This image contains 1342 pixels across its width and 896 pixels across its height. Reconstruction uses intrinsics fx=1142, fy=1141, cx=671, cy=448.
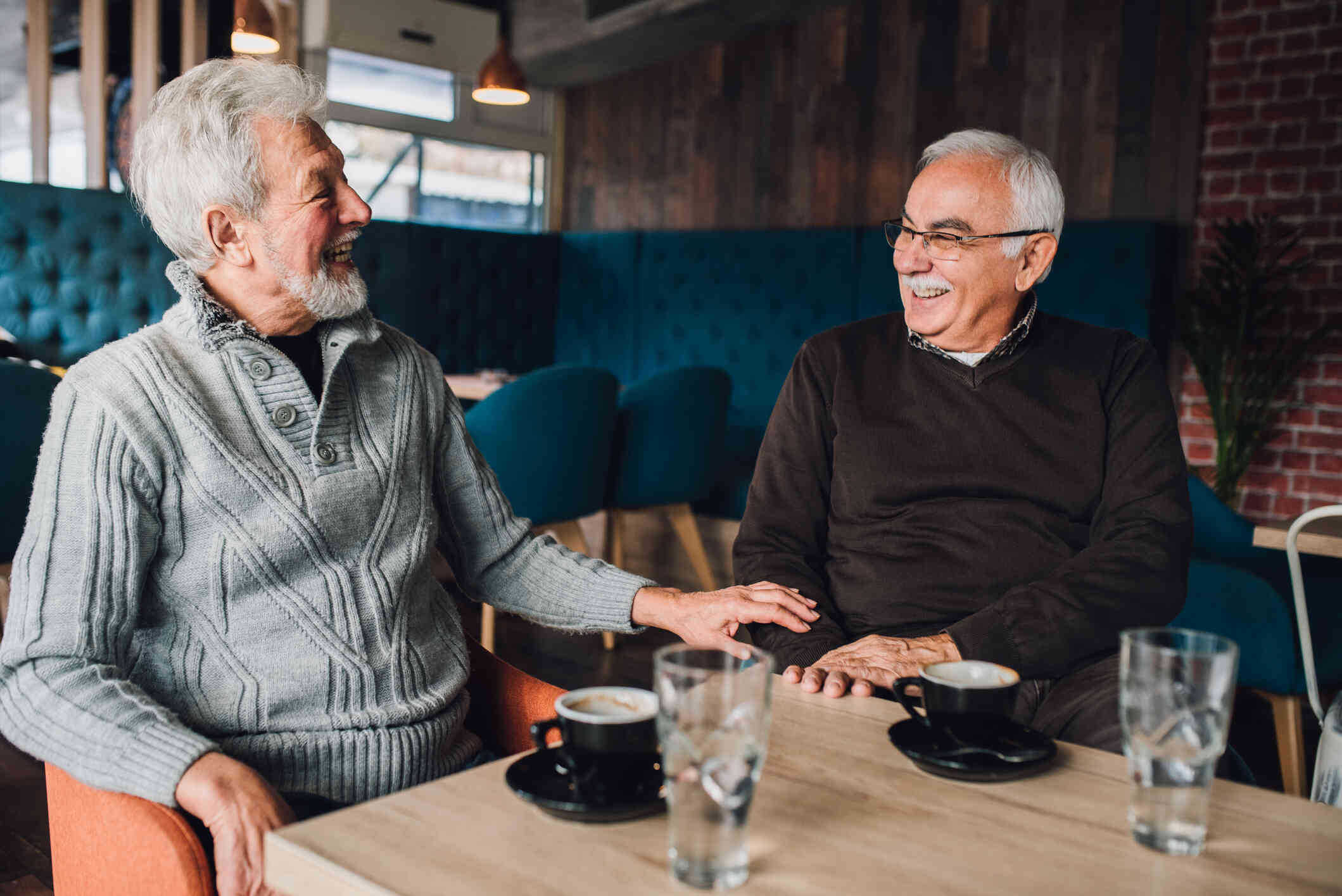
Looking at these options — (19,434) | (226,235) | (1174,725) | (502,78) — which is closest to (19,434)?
(19,434)

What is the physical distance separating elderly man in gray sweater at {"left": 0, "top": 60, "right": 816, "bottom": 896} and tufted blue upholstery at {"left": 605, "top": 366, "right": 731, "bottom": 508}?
2223mm

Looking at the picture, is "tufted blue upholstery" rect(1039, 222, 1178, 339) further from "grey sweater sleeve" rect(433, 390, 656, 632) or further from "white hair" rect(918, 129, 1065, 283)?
"grey sweater sleeve" rect(433, 390, 656, 632)

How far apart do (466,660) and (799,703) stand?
0.49 metres

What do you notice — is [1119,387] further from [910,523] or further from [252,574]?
[252,574]

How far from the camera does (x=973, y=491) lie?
1.66 meters

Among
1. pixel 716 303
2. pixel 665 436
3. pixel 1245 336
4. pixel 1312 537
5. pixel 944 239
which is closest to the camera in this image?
pixel 944 239

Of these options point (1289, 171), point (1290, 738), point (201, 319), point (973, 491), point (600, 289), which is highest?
point (1289, 171)

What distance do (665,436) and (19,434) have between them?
6.62ft

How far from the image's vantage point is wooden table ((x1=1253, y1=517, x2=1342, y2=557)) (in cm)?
206

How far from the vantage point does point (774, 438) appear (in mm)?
1737

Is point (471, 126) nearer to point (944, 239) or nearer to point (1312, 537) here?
point (944, 239)

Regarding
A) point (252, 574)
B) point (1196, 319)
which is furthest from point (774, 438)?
point (1196, 319)

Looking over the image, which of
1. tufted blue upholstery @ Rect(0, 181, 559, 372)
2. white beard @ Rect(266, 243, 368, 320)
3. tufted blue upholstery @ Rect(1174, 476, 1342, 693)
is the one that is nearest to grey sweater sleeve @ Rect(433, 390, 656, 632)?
white beard @ Rect(266, 243, 368, 320)

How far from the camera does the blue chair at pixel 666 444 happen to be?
3742 mm
